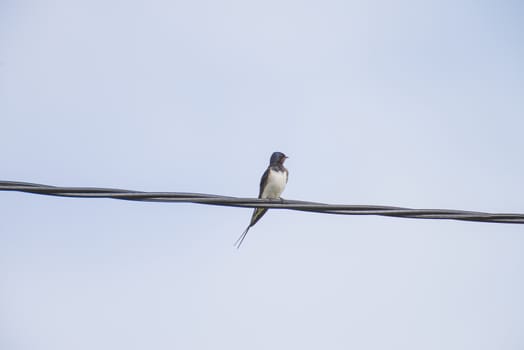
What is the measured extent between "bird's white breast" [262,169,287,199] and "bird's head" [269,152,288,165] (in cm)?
24

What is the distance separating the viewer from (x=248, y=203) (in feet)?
13.6

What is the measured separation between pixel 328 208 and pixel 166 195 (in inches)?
→ 34.2

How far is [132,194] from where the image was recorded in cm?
406

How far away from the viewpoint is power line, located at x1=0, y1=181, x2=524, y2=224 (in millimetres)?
4012

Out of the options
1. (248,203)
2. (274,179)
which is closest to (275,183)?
(274,179)

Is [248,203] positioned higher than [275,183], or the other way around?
[275,183]

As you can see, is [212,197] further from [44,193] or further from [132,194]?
[44,193]

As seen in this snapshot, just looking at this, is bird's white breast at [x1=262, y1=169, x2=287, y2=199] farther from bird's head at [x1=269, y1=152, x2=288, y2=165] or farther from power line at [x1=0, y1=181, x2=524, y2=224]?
power line at [x1=0, y1=181, x2=524, y2=224]

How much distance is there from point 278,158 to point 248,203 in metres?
5.33

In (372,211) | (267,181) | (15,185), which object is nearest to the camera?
(15,185)

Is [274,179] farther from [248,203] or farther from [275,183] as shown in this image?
[248,203]

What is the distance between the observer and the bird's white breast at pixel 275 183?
9.08 meters

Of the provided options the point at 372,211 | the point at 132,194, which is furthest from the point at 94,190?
the point at 372,211

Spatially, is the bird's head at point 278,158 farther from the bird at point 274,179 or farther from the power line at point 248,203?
the power line at point 248,203
